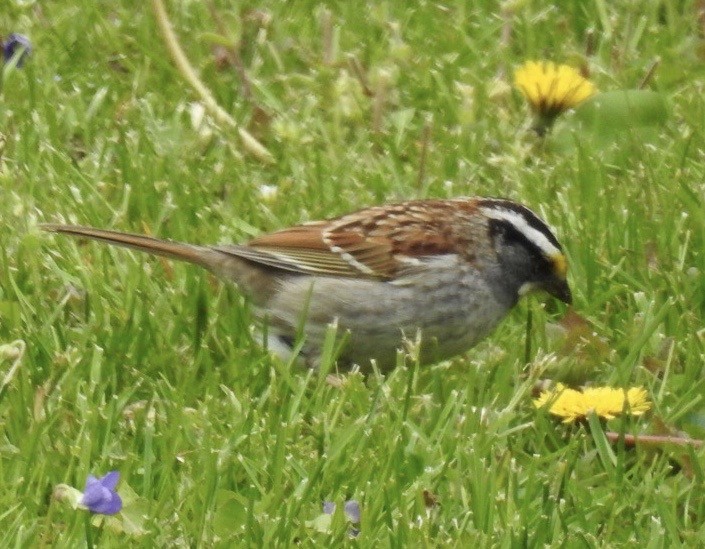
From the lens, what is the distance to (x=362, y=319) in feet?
16.3

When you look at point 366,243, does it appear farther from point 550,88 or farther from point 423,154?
point 550,88

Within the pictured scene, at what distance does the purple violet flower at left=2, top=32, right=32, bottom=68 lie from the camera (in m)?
6.61

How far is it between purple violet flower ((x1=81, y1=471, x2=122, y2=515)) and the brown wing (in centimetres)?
165

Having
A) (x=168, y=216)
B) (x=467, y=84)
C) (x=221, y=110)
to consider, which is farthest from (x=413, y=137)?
(x=168, y=216)

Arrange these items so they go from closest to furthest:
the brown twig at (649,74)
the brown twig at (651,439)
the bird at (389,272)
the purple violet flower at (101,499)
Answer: the purple violet flower at (101,499), the brown twig at (651,439), the bird at (389,272), the brown twig at (649,74)

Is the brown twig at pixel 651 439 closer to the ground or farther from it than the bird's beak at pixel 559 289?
closer to the ground

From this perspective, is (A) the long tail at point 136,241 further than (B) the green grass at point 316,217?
Yes

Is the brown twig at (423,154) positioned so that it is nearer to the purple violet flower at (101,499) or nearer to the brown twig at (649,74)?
the brown twig at (649,74)

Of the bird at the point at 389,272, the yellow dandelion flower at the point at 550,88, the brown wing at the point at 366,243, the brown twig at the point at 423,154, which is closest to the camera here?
the bird at the point at 389,272

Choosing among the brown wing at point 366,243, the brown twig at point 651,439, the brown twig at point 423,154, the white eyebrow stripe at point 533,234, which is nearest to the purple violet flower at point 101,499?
the brown twig at point 651,439

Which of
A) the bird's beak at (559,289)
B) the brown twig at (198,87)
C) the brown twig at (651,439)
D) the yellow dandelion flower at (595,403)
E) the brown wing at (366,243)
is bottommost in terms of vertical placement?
the brown twig at (651,439)

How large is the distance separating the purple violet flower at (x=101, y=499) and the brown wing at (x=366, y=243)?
165 cm

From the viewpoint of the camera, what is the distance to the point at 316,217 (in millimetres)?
5898

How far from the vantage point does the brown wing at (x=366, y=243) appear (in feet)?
16.8
